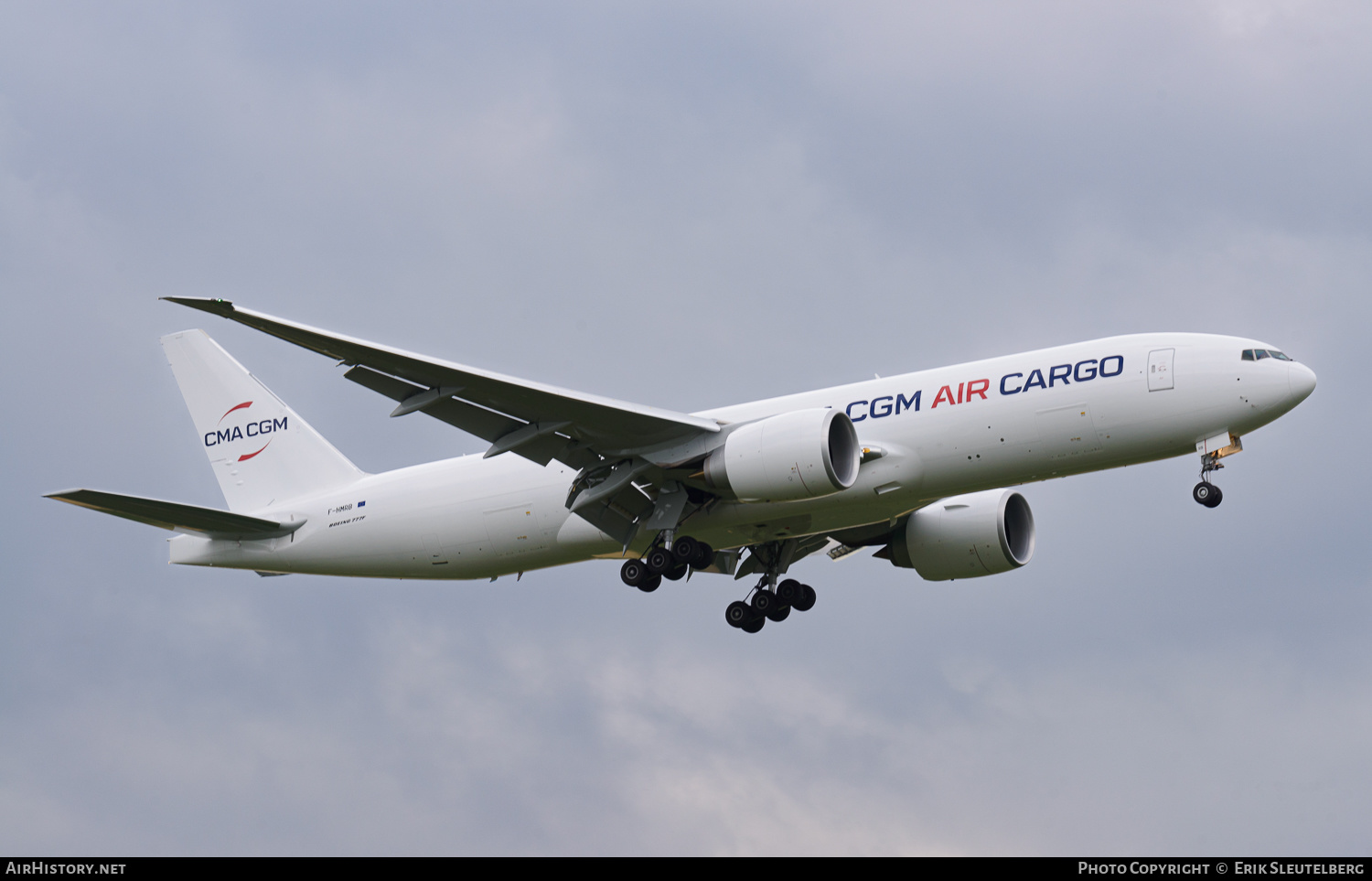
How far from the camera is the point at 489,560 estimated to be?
32125 mm

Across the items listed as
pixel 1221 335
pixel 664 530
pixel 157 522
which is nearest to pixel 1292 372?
pixel 1221 335

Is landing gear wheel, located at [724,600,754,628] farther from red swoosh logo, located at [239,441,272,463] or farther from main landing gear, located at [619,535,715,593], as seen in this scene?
red swoosh logo, located at [239,441,272,463]

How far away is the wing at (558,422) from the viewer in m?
26.6

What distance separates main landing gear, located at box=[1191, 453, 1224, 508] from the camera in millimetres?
27000

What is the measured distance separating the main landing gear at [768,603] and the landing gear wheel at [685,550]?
4.91 m

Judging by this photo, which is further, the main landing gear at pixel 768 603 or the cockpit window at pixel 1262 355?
the main landing gear at pixel 768 603

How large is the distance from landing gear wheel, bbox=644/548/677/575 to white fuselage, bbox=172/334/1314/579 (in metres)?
0.77

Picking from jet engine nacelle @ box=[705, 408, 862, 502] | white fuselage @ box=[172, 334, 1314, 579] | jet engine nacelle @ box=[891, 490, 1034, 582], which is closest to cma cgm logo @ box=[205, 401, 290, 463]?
white fuselage @ box=[172, 334, 1314, 579]

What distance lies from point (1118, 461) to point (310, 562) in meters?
18.7

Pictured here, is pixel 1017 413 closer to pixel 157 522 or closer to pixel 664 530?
pixel 664 530

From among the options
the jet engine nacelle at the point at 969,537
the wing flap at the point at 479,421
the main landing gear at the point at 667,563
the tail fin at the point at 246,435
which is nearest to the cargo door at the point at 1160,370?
the jet engine nacelle at the point at 969,537

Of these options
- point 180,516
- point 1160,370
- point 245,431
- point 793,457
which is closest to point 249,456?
point 245,431

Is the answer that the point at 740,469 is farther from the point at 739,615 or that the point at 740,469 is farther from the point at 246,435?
the point at 246,435

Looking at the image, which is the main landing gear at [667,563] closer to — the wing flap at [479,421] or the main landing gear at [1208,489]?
the wing flap at [479,421]
